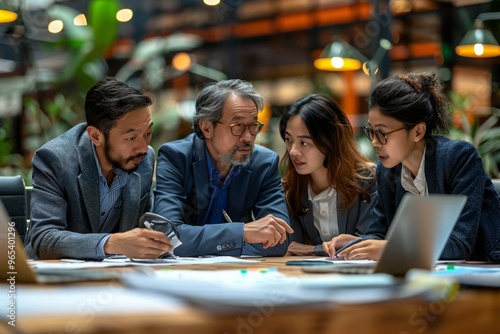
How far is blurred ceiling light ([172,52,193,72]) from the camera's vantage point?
8.72 m

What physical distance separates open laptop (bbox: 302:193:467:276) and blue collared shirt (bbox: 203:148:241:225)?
137 centimetres

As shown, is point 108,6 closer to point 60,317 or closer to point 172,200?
point 172,200

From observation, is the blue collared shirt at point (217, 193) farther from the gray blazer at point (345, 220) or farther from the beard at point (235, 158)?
the gray blazer at point (345, 220)

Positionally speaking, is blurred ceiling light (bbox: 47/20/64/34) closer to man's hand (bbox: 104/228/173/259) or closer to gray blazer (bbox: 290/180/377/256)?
gray blazer (bbox: 290/180/377/256)

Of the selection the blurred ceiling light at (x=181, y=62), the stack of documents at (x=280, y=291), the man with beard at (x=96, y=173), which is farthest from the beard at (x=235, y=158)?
the blurred ceiling light at (x=181, y=62)

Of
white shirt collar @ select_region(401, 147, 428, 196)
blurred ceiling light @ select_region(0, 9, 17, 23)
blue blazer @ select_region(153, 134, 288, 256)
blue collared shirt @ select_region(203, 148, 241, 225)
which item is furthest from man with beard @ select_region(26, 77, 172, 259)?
blurred ceiling light @ select_region(0, 9, 17, 23)

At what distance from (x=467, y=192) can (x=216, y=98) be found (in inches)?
42.4

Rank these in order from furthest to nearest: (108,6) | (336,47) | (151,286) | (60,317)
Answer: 1. (108,6)
2. (336,47)
3. (151,286)
4. (60,317)

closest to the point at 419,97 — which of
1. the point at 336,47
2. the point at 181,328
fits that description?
the point at 181,328

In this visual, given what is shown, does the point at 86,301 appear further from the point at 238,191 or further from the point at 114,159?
the point at 238,191

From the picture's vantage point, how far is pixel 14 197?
2.61m

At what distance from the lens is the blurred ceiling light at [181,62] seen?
8719mm

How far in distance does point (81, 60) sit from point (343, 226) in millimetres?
3648

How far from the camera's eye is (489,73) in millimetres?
7234
